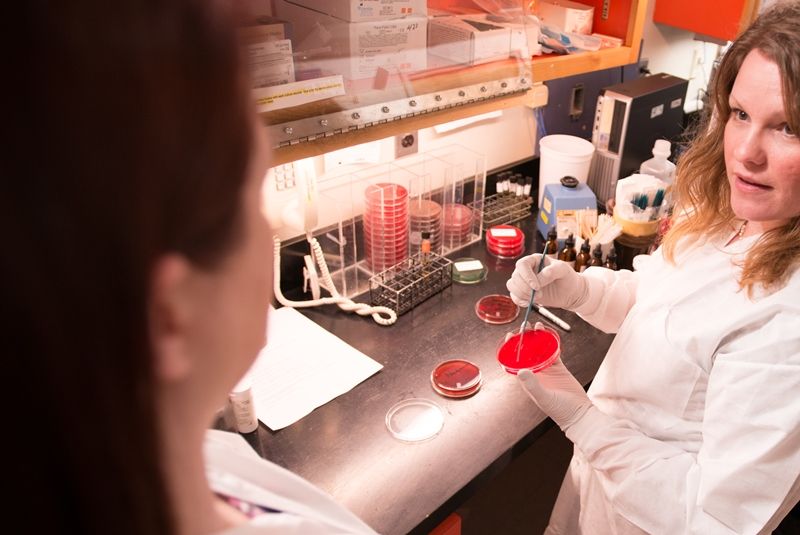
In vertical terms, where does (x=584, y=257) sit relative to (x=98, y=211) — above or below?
below

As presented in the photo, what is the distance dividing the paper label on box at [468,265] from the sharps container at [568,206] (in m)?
0.27

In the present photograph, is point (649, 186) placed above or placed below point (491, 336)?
above

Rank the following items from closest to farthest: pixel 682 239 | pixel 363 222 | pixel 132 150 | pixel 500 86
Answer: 1. pixel 132 150
2. pixel 682 239
3. pixel 500 86
4. pixel 363 222

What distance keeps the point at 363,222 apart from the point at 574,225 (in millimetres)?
653

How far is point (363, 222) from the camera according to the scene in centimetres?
175

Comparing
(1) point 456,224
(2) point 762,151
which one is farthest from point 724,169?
(1) point 456,224

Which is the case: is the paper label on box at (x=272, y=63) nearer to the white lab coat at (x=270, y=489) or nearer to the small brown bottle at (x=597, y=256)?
the white lab coat at (x=270, y=489)

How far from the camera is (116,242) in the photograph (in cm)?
33

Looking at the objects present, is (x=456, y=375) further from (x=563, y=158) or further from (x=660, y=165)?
(x=660, y=165)

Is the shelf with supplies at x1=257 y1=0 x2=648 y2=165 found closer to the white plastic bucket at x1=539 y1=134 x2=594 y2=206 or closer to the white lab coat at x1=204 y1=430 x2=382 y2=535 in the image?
the white plastic bucket at x1=539 y1=134 x2=594 y2=206

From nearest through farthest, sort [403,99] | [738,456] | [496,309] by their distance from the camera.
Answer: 1. [738,456]
2. [403,99]
3. [496,309]

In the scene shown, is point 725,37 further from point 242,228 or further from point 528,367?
point 242,228

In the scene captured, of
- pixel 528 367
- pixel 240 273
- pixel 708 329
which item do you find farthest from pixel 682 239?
pixel 240 273

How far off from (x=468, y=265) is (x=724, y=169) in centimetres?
73
